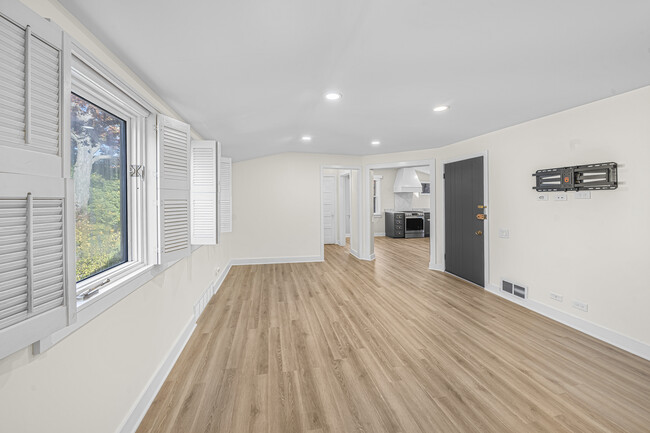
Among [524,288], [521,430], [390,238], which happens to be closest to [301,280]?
[524,288]

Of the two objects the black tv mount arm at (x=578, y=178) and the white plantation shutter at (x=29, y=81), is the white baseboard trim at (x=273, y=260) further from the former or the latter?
the white plantation shutter at (x=29, y=81)

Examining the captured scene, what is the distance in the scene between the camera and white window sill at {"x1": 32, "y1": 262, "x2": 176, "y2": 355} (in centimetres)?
106

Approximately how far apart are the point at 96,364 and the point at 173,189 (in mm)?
1208

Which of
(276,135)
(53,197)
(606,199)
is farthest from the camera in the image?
(276,135)

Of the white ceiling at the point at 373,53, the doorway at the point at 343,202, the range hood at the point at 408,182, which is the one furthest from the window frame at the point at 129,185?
the range hood at the point at 408,182

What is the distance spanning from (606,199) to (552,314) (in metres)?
1.39

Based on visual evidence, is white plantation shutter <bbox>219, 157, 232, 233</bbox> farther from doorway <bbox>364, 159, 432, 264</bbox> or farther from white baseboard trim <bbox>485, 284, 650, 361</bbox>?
doorway <bbox>364, 159, 432, 264</bbox>

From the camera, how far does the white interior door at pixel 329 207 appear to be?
862 centimetres

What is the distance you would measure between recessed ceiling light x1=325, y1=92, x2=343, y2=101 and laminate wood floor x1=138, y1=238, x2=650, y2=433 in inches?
91.9

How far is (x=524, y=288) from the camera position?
3.58 meters

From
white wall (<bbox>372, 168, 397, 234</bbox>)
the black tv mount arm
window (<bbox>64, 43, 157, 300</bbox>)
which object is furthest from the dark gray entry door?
white wall (<bbox>372, 168, 397, 234</bbox>)

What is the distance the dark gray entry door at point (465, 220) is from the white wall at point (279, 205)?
7.76ft

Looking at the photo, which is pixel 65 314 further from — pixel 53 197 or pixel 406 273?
pixel 406 273

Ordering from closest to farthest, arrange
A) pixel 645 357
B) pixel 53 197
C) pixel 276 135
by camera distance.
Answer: pixel 53 197
pixel 645 357
pixel 276 135
